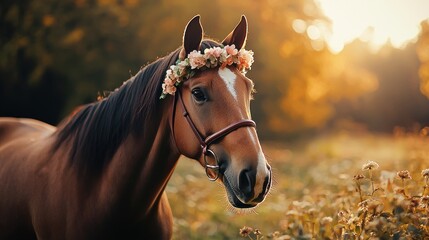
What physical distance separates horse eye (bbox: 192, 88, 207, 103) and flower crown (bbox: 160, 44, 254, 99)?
12 centimetres

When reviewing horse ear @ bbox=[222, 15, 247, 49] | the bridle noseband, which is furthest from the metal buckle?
horse ear @ bbox=[222, 15, 247, 49]

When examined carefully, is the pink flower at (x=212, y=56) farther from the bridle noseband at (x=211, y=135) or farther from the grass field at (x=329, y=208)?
the grass field at (x=329, y=208)

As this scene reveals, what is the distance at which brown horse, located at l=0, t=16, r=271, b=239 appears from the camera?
254cm

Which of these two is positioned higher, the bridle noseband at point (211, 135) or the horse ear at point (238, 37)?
the horse ear at point (238, 37)

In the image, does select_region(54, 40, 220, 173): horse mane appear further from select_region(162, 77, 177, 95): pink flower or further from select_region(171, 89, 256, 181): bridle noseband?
select_region(171, 89, 256, 181): bridle noseband

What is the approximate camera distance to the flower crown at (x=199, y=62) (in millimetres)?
2682

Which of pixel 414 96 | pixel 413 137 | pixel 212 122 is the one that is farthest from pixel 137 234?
pixel 414 96

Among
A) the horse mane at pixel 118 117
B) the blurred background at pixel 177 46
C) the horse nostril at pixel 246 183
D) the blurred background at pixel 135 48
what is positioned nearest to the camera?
the horse nostril at pixel 246 183

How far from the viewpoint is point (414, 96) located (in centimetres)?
3775

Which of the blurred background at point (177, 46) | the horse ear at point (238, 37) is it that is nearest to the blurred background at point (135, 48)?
the blurred background at point (177, 46)

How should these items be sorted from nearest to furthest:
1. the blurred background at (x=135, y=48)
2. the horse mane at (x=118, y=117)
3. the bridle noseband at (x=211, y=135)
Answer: the bridle noseband at (x=211, y=135) → the horse mane at (x=118, y=117) → the blurred background at (x=135, y=48)

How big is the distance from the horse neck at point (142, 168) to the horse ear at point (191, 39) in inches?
14.5

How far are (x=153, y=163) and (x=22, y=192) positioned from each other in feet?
4.04

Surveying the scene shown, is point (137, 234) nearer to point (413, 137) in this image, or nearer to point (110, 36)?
point (413, 137)
